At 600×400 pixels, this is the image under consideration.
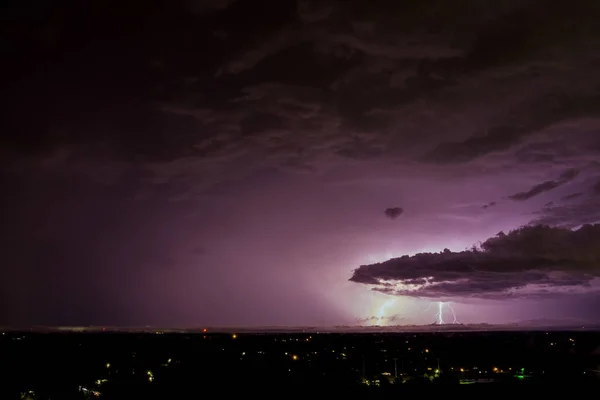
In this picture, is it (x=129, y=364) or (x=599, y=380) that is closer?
(x=599, y=380)

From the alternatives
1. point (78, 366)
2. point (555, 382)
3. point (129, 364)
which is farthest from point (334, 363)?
point (555, 382)

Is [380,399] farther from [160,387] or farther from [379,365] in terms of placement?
[379,365]

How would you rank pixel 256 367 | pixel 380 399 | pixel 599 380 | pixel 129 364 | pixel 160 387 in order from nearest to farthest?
pixel 380 399 < pixel 599 380 < pixel 160 387 < pixel 256 367 < pixel 129 364

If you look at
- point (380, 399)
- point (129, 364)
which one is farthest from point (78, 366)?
point (380, 399)

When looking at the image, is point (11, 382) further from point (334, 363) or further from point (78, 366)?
point (334, 363)

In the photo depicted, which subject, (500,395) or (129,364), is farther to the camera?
(129,364)

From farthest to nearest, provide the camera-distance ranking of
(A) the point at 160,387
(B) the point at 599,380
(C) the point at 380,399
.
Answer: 1. (A) the point at 160,387
2. (B) the point at 599,380
3. (C) the point at 380,399

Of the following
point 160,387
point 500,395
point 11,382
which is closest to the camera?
point 500,395

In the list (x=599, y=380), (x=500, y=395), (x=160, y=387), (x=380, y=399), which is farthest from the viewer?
(x=160, y=387)

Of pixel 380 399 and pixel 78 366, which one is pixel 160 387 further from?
pixel 78 366
